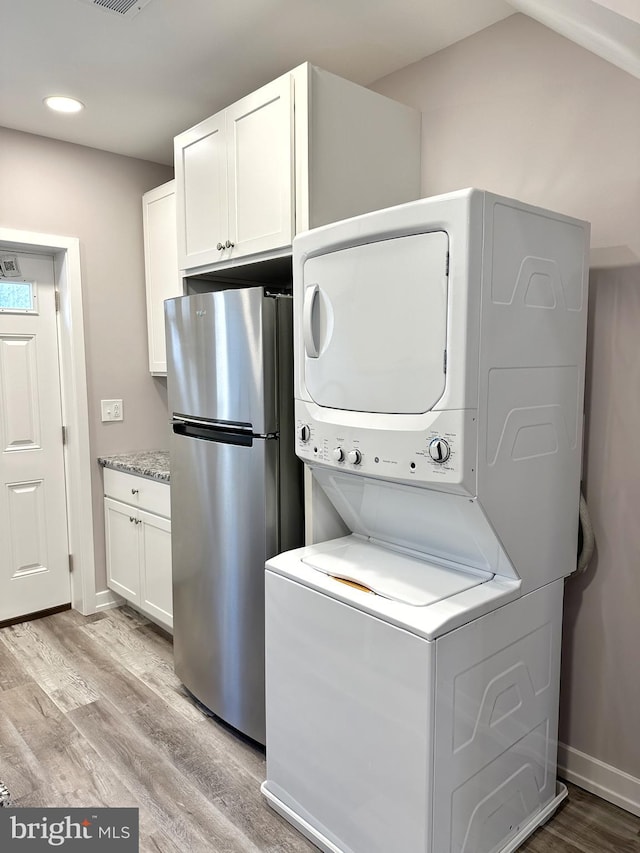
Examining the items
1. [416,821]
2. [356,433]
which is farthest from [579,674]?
[356,433]

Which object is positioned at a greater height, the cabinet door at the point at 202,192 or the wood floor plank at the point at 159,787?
the cabinet door at the point at 202,192

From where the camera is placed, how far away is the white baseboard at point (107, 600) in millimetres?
3386

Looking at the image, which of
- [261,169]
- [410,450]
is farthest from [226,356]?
[410,450]

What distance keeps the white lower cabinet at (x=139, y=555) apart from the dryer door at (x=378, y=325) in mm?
1389

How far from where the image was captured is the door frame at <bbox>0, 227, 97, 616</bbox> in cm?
314

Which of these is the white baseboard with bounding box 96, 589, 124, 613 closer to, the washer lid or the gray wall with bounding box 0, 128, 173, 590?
the gray wall with bounding box 0, 128, 173, 590

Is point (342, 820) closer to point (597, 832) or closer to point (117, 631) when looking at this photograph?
point (597, 832)

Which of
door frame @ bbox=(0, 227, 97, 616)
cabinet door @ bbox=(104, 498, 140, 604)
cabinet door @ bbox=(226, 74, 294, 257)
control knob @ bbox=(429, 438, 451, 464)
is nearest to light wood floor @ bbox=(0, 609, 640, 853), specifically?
cabinet door @ bbox=(104, 498, 140, 604)

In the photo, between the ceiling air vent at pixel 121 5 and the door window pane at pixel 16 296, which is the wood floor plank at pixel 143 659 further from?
the ceiling air vent at pixel 121 5

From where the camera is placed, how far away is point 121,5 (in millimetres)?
1888

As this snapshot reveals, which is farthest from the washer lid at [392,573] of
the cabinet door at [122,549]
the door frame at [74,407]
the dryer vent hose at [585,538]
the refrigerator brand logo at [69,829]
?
the door frame at [74,407]

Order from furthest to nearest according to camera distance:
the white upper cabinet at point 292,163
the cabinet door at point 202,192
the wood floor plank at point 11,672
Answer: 1. the wood floor plank at point 11,672
2. the cabinet door at point 202,192
3. the white upper cabinet at point 292,163

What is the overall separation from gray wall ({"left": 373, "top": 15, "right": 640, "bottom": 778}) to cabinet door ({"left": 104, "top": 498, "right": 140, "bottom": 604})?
2.07m

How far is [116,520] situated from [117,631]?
566 millimetres
